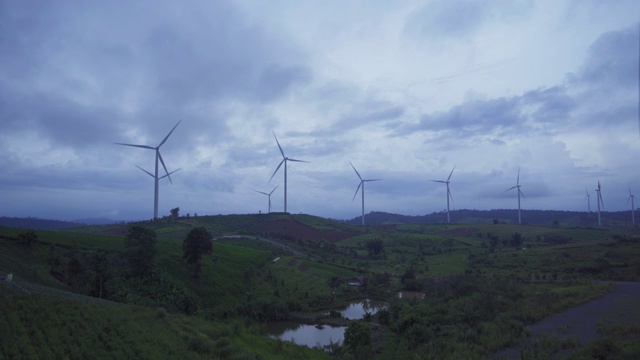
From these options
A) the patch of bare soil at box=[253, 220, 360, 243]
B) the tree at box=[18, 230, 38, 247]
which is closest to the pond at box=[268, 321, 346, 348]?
→ the tree at box=[18, 230, 38, 247]

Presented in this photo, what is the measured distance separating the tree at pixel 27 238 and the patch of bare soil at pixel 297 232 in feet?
244

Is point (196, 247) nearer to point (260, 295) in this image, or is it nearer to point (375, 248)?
point (260, 295)

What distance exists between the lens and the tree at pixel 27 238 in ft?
147

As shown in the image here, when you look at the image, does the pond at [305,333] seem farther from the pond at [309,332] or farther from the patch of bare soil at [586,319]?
the patch of bare soil at [586,319]

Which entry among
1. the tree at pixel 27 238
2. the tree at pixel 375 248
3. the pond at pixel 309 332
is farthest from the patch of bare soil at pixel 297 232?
the tree at pixel 27 238

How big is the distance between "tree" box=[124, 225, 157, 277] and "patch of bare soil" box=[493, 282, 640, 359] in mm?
34795

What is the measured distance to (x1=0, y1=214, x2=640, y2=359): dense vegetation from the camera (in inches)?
762

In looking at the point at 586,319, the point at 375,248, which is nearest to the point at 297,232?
the point at 375,248

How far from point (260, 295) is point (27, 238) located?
86.8 feet

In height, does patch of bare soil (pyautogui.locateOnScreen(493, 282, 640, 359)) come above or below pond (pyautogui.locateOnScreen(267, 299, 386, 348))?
above

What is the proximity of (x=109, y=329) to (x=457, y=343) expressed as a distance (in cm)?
2171

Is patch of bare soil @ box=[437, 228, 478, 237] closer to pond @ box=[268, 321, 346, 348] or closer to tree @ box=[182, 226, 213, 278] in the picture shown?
pond @ box=[268, 321, 346, 348]

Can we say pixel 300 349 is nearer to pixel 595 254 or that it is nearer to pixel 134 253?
pixel 134 253

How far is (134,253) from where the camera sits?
4600cm
